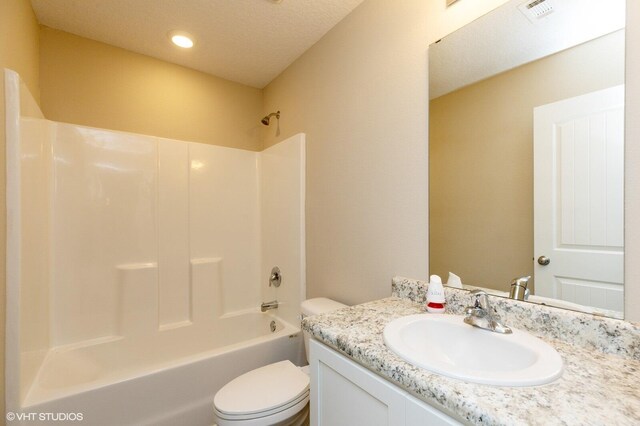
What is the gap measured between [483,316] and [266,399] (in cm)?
97

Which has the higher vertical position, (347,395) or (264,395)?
(347,395)

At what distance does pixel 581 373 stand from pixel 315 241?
56.5 inches

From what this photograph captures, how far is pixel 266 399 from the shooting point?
1256 mm

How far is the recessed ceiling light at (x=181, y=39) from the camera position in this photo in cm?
186

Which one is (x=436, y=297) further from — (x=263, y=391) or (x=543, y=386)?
(x=263, y=391)

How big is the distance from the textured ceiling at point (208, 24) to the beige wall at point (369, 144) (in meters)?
0.16

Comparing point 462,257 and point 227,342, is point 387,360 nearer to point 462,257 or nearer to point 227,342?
point 462,257

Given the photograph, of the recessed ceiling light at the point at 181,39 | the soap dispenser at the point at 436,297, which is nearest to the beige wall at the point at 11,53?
the recessed ceiling light at the point at 181,39

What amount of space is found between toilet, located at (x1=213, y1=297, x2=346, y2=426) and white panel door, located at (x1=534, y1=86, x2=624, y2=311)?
1.08 meters

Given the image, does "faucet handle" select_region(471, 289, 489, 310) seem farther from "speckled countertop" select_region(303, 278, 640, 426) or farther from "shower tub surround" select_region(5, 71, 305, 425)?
"shower tub surround" select_region(5, 71, 305, 425)

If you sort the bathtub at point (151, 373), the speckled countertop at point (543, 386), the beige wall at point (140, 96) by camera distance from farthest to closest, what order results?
the beige wall at point (140, 96), the bathtub at point (151, 373), the speckled countertop at point (543, 386)

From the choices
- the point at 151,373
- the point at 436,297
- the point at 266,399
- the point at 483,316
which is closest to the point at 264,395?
the point at 266,399

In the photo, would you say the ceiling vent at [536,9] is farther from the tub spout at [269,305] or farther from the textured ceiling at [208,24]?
the tub spout at [269,305]

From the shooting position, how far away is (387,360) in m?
0.71
